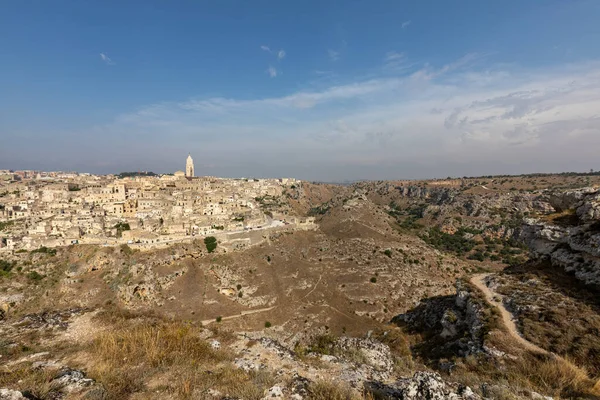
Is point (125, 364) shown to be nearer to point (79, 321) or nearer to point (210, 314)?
point (79, 321)

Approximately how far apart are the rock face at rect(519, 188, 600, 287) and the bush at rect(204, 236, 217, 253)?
37254 millimetres

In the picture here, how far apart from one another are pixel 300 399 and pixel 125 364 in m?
5.12

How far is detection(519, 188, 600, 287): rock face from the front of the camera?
583 inches

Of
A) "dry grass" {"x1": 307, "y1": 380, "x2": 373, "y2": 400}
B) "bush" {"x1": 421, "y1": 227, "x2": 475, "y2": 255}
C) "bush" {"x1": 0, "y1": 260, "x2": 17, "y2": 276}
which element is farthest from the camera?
"bush" {"x1": 421, "y1": 227, "x2": 475, "y2": 255}

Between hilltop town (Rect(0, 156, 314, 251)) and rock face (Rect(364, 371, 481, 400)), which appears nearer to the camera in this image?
rock face (Rect(364, 371, 481, 400))

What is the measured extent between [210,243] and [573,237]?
4004cm

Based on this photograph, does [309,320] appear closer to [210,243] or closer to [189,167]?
[210,243]

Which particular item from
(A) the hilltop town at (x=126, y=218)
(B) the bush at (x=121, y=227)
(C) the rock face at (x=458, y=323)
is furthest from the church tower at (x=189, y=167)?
(C) the rock face at (x=458, y=323)

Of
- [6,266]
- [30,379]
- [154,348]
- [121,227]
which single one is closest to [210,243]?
[121,227]

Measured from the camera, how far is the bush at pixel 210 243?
1646 inches

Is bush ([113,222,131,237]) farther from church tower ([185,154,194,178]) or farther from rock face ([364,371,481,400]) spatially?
church tower ([185,154,194,178])

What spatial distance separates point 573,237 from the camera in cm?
1619

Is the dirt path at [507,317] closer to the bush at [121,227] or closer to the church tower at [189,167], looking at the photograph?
the bush at [121,227]

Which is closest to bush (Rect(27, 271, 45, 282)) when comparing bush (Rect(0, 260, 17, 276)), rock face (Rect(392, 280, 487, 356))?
bush (Rect(0, 260, 17, 276))
